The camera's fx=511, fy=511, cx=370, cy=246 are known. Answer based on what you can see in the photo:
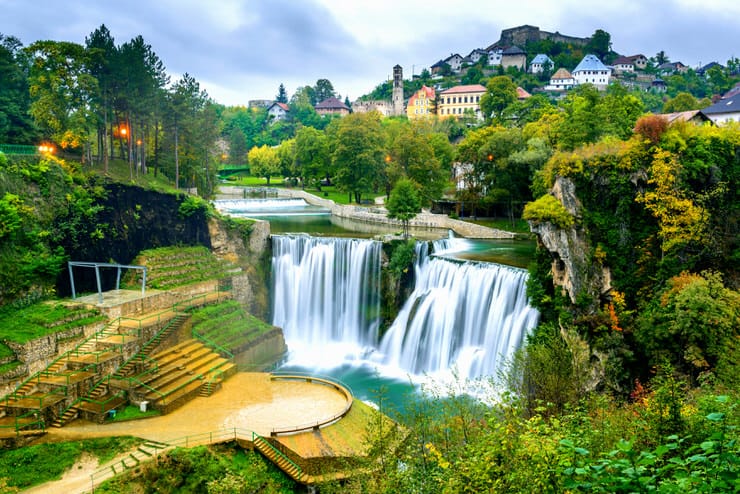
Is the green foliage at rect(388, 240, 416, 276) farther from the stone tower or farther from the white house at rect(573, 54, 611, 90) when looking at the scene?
the stone tower

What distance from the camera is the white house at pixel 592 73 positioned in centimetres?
10712

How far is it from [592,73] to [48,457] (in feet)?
380

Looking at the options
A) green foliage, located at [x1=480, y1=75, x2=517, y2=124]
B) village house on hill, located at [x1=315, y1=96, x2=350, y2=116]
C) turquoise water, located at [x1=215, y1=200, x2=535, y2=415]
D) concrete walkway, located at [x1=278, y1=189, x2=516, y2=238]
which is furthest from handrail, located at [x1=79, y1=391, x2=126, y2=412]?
village house on hill, located at [x1=315, y1=96, x2=350, y2=116]

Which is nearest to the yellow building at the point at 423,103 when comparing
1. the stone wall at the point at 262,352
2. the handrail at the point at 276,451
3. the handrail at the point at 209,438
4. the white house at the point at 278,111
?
the white house at the point at 278,111

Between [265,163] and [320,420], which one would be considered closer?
[320,420]

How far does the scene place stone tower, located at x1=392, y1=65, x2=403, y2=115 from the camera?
124 m

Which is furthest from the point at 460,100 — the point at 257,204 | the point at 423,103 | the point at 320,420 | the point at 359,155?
the point at 320,420

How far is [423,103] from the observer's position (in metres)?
111

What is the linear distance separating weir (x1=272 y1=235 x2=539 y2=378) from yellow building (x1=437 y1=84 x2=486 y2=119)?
7165 centimetres

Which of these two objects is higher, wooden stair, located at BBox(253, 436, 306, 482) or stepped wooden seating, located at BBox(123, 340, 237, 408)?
stepped wooden seating, located at BBox(123, 340, 237, 408)

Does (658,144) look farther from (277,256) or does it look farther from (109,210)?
(109,210)

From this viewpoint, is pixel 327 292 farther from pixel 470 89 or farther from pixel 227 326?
pixel 470 89

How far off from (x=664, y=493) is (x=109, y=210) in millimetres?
28961

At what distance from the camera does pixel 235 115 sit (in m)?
122
